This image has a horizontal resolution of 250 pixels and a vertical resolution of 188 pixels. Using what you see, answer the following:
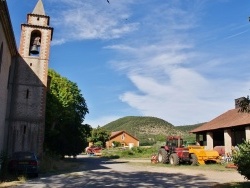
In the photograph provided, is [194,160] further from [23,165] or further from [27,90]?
[27,90]

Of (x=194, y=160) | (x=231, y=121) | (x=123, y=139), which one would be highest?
(x=231, y=121)

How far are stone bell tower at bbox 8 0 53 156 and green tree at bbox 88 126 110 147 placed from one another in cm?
4810

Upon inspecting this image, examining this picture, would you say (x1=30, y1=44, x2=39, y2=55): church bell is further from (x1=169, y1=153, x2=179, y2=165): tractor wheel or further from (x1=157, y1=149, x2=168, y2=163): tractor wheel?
(x1=169, y1=153, x2=179, y2=165): tractor wheel

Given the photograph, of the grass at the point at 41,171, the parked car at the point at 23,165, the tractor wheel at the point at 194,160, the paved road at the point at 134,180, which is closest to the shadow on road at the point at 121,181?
the paved road at the point at 134,180

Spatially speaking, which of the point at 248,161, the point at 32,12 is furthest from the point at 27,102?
the point at 248,161

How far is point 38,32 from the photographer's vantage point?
29297mm

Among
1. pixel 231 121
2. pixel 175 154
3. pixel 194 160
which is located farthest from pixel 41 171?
pixel 231 121

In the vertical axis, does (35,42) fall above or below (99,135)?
above

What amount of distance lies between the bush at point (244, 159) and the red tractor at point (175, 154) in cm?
1310

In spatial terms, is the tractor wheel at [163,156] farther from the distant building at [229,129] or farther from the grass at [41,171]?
the grass at [41,171]

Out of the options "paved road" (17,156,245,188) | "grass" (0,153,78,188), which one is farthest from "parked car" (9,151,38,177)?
"paved road" (17,156,245,188)

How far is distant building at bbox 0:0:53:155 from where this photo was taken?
1024 inches

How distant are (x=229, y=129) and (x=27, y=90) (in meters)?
19.6

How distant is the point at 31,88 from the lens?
27297mm
